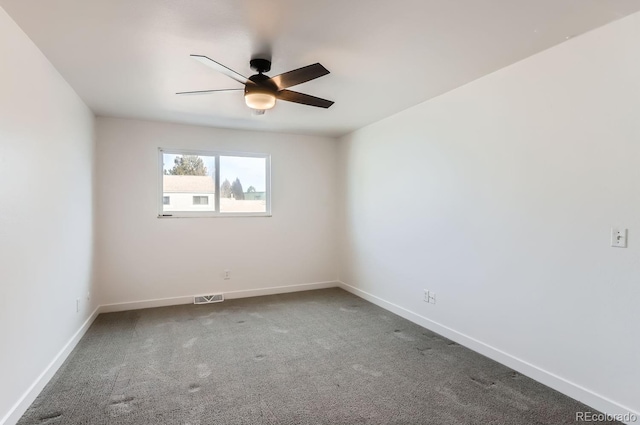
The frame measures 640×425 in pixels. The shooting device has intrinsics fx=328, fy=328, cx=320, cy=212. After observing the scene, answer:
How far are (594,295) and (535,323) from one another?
0.47m

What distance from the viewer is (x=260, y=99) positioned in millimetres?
2459

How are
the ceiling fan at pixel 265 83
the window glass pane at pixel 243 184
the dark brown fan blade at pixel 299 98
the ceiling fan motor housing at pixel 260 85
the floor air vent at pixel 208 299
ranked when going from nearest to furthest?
the ceiling fan at pixel 265 83 → the ceiling fan motor housing at pixel 260 85 → the dark brown fan blade at pixel 299 98 → the floor air vent at pixel 208 299 → the window glass pane at pixel 243 184

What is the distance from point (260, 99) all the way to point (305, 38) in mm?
544

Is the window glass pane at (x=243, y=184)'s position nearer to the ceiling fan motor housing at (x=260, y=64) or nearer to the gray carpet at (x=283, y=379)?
the gray carpet at (x=283, y=379)

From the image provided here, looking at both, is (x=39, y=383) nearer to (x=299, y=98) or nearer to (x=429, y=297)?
(x=299, y=98)

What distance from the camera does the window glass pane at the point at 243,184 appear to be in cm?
468

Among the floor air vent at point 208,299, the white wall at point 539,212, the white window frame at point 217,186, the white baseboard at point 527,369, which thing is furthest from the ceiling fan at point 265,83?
the floor air vent at point 208,299

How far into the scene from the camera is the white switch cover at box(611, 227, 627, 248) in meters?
1.96

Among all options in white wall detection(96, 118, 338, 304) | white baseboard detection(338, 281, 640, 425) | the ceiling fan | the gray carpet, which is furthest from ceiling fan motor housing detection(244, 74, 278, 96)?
white baseboard detection(338, 281, 640, 425)

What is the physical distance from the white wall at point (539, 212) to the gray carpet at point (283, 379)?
0.33 m

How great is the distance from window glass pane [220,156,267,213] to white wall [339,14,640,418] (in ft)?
6.99

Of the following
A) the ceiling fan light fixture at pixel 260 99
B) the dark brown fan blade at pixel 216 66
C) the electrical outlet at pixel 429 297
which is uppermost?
the dark brown fan blade at pixel 216 66

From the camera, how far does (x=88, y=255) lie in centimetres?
360

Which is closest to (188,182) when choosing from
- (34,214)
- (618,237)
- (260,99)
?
(34,214)
